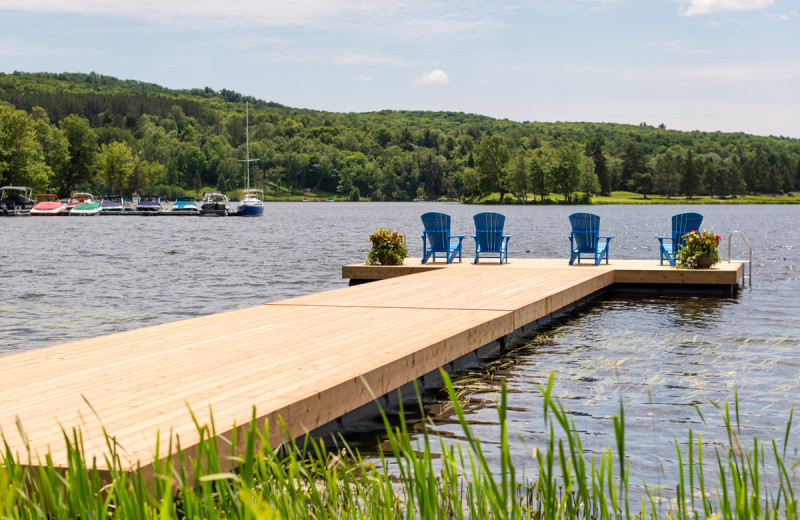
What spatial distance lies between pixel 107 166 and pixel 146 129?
153 feet

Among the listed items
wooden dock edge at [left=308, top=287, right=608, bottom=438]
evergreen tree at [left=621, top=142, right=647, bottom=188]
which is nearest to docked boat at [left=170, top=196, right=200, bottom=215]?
wooden dock edge at [left=308, top=287, right=608, bottom=438]

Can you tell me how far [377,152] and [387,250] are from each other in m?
149

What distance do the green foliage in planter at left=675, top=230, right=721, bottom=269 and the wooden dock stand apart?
4.23 meters

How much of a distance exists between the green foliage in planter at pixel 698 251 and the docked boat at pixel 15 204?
70.2 metres

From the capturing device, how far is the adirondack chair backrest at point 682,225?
1550cm

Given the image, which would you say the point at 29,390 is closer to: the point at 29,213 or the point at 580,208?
the point at 29,213

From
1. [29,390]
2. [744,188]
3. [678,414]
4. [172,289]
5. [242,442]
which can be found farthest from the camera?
[744,188]

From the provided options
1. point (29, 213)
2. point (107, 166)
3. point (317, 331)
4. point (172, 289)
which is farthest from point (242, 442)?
point (107, 166)

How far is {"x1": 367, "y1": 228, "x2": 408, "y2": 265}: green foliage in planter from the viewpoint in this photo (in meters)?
16.1

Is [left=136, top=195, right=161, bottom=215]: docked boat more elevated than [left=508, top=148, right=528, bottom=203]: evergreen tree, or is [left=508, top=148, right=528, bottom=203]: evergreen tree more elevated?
[left=508, top=148, right=528, bottom=203]: evergreen tree

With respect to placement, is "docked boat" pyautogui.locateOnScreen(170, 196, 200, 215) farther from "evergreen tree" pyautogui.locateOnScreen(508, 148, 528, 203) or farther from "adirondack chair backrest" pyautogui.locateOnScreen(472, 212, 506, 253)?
"adirondack chair backrest" pyautogui.locateOnScreen(472, 212, 506, 253)

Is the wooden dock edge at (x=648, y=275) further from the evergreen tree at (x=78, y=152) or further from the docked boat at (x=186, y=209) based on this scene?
the evergreen tree at (x=78, y=152)

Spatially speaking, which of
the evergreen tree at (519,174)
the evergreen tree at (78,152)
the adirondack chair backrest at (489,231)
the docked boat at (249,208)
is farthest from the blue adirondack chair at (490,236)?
the evergreen tree at (519,174)

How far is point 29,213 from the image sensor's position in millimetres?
78000
